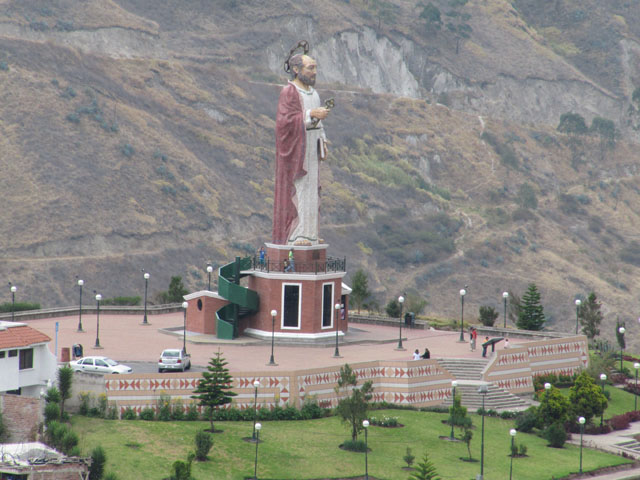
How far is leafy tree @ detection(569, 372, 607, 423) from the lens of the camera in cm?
5169

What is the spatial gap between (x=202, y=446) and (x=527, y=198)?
99562 millimetres

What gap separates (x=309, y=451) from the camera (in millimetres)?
44812

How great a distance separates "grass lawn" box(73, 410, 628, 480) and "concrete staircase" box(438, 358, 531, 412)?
325cm

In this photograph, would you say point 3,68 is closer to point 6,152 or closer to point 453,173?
point 6,152

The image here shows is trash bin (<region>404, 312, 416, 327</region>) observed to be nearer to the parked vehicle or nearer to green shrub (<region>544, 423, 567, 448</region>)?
green shrub (<region>544, 423, 567, 448</region>)

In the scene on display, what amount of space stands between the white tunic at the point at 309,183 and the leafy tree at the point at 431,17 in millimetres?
111314

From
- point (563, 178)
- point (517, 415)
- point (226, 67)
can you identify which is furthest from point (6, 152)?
point (563, 178)

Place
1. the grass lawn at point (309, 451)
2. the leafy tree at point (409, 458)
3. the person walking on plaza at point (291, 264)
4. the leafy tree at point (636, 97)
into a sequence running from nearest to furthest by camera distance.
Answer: the grass lawn at point (309, 451)
the leafy tree at point (409, 458)
the person walking on plaza at point (291, 264)
the leafy tree at point (636, 97)

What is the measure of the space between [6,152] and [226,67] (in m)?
46.9

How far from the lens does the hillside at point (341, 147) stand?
102500 mm

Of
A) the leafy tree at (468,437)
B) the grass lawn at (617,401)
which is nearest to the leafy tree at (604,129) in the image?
the grass lawn at (617,401)

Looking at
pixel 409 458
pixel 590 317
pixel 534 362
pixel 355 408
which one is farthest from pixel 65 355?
pixel 590 317

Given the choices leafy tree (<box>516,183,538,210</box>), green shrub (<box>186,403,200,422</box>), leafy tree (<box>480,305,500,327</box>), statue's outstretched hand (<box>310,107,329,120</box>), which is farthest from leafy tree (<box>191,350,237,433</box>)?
leafy tree (<box>516,183,538,210</box>)

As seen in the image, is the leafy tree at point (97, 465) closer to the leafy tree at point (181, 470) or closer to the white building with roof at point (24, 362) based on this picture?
the leafy tree at point (181, 470)
